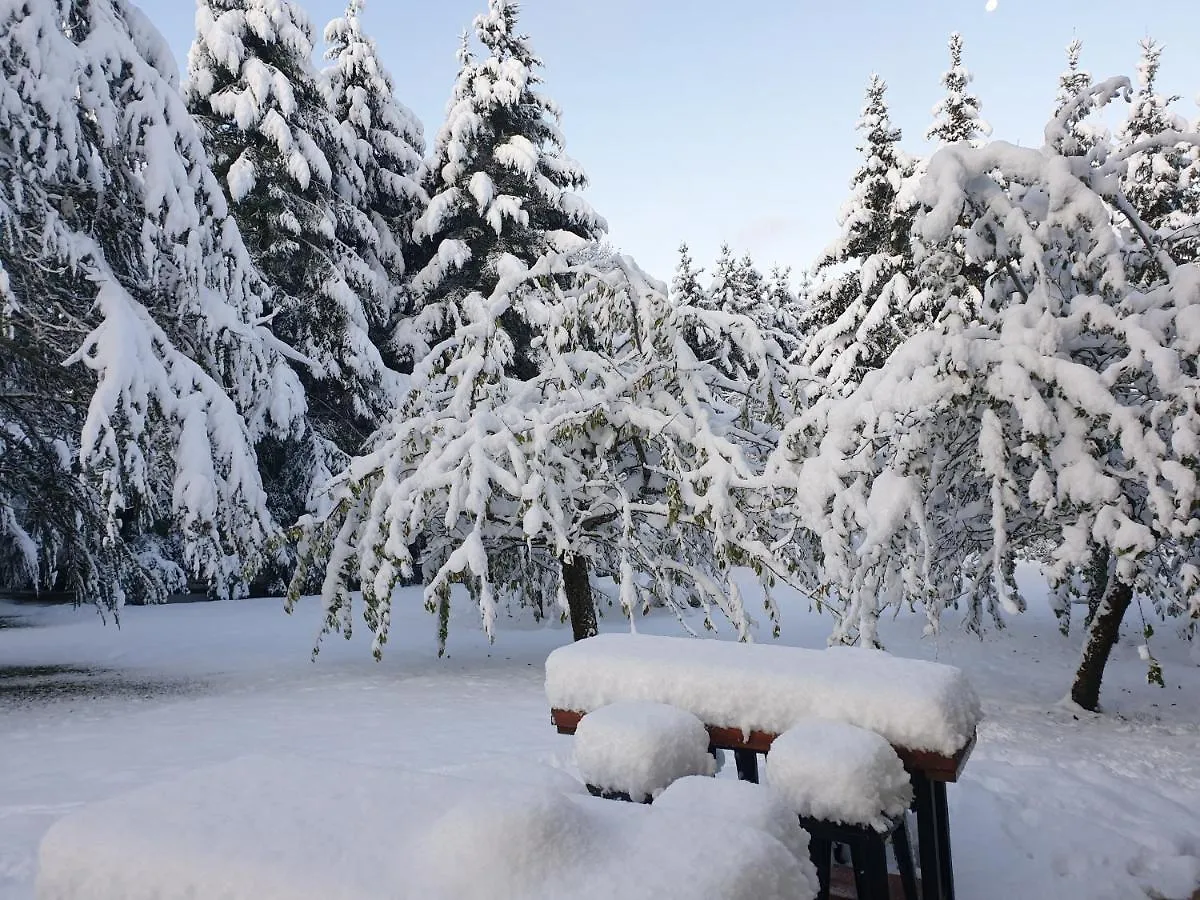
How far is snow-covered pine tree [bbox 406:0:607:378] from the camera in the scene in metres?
17.1

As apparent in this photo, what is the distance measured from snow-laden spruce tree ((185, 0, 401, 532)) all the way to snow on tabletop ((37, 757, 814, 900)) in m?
13.6

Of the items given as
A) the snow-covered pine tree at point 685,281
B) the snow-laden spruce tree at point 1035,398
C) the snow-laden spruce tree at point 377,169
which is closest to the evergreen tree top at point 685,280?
the snow-covered pine tree at point 685,281

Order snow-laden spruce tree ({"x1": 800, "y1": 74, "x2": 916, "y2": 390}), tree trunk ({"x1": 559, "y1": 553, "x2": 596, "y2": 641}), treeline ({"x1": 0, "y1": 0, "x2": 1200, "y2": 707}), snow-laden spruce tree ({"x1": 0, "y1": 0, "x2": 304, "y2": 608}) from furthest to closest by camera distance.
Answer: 1. snow-laden spruce tree ({"x1": 800, "y1": 74, "x2": 916, "y2": 390})
2. tree trunk ({"x1": 559, "y1": 553, "x2": 596, "y2": 641})
3. snow-laden spruce tree ({"x1": 0, "y1": 0, "x2": 304, "y2": 608})
4. treeline ({"x1": 0, "y1": 0, "x2": 1200, "y2": 707})

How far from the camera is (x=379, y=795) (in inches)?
73.2

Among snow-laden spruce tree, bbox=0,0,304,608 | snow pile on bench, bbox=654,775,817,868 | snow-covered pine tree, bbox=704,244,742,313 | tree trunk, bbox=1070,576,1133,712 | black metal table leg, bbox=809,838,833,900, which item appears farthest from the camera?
snow-covered pine tree, bbox=704,244,742,313

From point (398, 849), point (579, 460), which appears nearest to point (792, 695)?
point (398, 849)

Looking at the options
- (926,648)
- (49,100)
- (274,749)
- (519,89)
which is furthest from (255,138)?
(926,648)

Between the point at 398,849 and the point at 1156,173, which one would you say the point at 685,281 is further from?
the point at 398,849

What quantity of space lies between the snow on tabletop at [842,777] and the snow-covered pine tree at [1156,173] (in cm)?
951

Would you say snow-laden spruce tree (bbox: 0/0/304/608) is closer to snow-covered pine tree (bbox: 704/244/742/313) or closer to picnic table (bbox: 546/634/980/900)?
picnic table (bbox: 546/634/980/900)

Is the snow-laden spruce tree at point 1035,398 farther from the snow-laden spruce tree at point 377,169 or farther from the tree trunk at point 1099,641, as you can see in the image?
the snow-laden spruce tree at point 377,169

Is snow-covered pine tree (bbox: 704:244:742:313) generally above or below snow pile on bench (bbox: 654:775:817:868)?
above

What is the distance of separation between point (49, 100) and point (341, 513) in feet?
13.7

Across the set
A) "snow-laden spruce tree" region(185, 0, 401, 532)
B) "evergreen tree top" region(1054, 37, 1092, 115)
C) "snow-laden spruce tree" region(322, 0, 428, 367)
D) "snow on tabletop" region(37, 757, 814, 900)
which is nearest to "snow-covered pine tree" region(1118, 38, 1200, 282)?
"evergreen tree top" region(1054, 37, 1092, 115)
